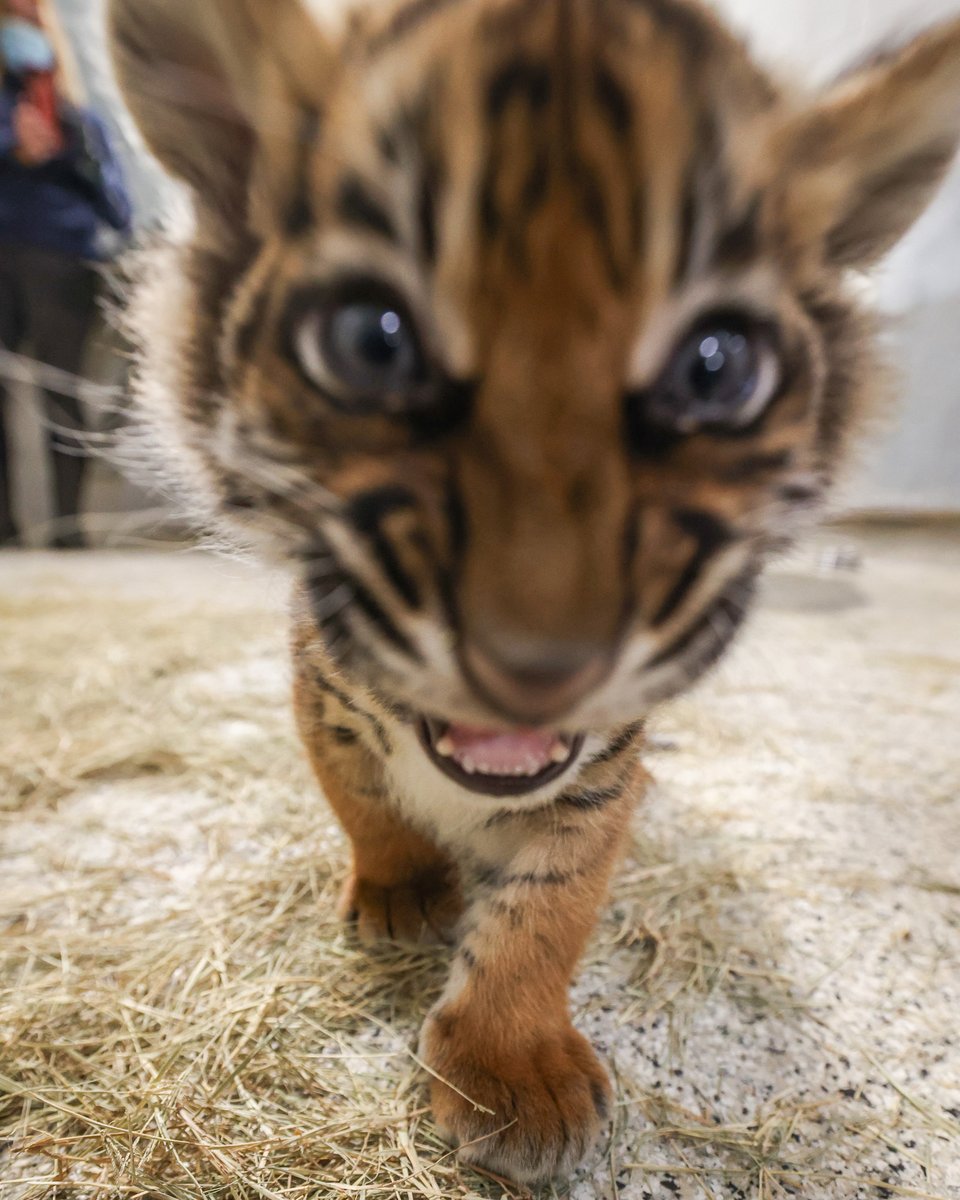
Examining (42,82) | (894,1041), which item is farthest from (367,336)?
(42,82)

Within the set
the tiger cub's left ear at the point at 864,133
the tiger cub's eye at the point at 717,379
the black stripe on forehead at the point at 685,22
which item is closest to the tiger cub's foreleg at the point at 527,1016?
the tiger cub's eye at the point at 717,379

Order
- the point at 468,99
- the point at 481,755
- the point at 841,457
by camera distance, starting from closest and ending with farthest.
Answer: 1. the point at 468,99
2. the point at 481,755
3. the point at 841,457

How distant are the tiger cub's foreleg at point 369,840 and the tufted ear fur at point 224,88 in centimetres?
67

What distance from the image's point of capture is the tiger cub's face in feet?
2.02

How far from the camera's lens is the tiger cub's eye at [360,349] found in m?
0.67

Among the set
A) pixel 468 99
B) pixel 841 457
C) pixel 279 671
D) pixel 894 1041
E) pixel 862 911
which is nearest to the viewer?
pixel 468 99

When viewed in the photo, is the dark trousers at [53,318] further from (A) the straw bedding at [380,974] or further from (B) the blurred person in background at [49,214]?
(A) the straw bedding at [380,974]

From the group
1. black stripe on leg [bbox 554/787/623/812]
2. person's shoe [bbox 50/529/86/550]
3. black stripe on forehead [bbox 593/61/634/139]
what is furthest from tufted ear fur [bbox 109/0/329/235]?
person's shoe [bbox 50/529/86/550]

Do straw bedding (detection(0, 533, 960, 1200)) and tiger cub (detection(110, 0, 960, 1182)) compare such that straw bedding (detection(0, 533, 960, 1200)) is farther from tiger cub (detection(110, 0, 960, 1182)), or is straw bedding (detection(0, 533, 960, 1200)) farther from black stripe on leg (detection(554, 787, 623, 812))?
tiger cub (detection(110, 0, 960, 1182))

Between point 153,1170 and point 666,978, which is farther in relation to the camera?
point 666,978

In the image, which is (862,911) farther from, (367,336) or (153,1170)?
(367,336)

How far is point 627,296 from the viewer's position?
24.9 inches

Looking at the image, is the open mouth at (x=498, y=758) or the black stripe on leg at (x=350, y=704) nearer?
the open mouth at (x=498, y=758)

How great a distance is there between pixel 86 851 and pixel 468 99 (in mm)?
1575
